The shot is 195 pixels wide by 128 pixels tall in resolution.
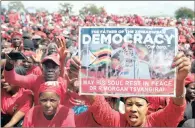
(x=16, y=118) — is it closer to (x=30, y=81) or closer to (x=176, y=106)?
(x=30, y=81)

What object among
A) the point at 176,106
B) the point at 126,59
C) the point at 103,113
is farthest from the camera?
the point at 126,59

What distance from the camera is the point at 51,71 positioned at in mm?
4070

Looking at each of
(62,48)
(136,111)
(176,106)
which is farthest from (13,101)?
(176,106)

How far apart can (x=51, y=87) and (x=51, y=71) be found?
30cm

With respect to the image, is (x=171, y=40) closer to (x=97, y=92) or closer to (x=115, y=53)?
(x=115, y=53)

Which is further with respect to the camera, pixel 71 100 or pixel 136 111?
pixel 71 100

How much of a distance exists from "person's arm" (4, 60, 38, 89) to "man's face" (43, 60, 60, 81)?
0.52 ft

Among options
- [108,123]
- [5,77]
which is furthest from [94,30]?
[5,77]

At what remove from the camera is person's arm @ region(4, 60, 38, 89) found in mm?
3826

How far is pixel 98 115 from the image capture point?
3.38 meters

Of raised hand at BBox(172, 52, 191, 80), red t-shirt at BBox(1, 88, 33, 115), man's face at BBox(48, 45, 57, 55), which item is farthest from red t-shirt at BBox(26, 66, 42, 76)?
raised hand at BBox(172, 52, 191, 80)

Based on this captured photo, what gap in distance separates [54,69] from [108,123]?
2.88 ft

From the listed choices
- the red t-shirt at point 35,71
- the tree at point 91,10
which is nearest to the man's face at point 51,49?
the red t-shirt at point 35,71

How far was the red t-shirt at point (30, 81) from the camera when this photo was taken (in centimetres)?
399
